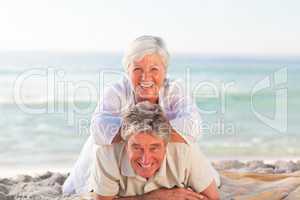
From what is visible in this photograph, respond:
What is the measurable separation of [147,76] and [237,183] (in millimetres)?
681

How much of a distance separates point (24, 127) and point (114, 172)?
699mm

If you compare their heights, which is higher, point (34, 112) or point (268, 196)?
point (34, 112)

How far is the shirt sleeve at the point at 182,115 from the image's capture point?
5.58 ft

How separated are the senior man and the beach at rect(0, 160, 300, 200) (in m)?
0.18

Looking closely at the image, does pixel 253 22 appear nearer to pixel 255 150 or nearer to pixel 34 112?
pixel 255 150

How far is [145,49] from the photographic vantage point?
1.70 meters

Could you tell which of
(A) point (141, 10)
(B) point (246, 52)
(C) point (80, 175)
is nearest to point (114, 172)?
(C) point (80, 175)

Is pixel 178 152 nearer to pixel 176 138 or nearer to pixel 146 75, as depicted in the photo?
pixel 176 138

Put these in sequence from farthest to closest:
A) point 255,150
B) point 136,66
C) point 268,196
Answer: point 255,150, point 268,196, point 136,66

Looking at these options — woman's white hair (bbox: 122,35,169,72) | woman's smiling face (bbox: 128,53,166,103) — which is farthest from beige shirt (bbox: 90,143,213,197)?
woman's white hair (bbox: 122,35,169,72)

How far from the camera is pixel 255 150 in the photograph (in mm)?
2473

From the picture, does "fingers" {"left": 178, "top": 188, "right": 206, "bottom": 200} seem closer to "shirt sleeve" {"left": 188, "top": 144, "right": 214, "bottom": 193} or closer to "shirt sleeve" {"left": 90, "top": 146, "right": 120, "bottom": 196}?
"shirt sleeve" {"left": 188, "top": 144, "right": 214, "bottom": 193}

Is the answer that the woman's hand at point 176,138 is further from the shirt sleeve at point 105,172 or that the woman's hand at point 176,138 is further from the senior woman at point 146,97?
the shirt sleeve at point 105,172

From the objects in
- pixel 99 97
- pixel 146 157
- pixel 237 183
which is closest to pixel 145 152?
pixel 146 157
